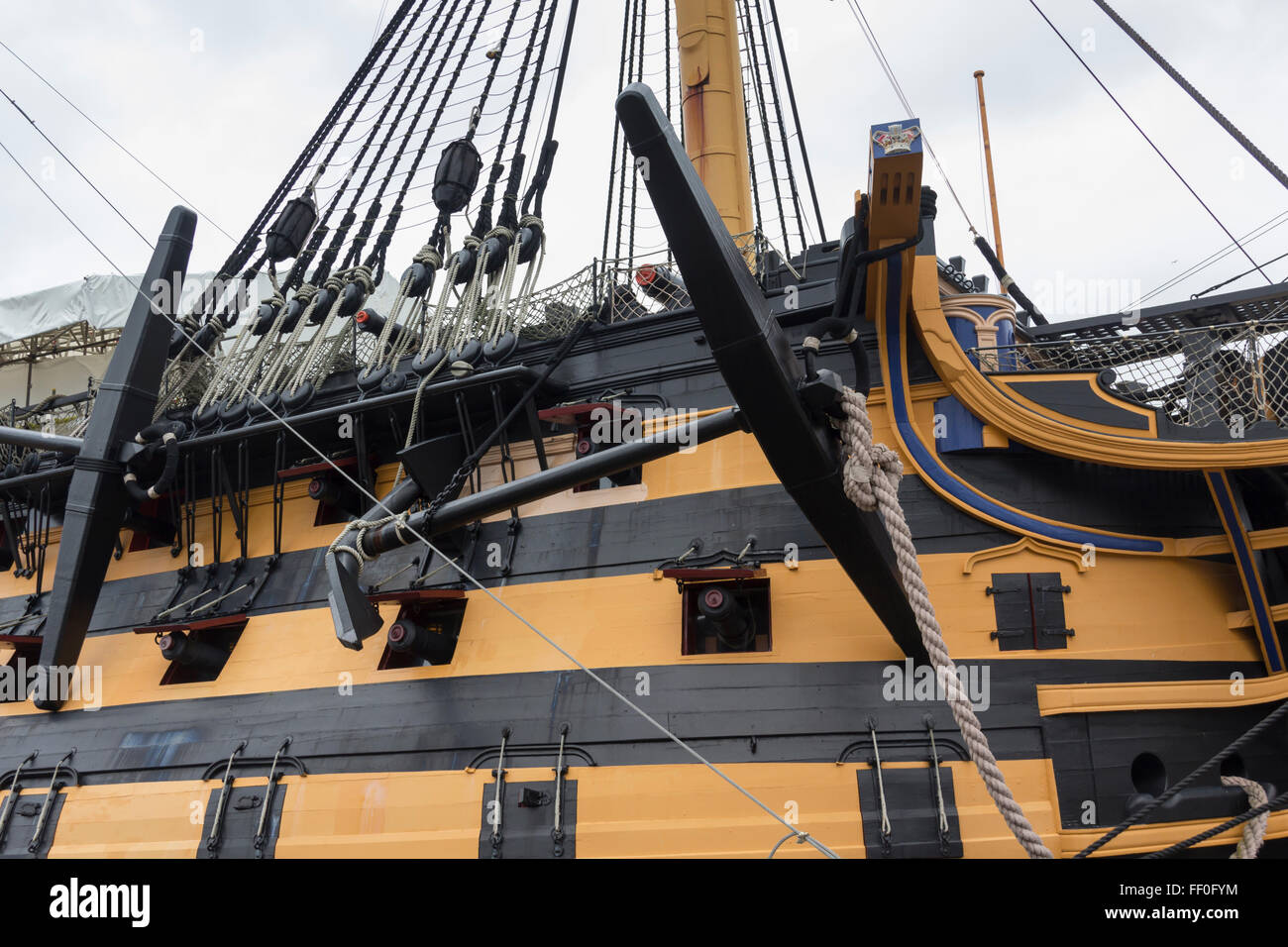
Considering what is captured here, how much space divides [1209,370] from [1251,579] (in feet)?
4.47

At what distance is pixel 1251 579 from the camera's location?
5.78 m

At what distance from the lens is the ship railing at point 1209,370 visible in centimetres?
593

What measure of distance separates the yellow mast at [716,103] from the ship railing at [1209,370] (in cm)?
480

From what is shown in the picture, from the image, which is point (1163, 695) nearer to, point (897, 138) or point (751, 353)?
point (751, 353)

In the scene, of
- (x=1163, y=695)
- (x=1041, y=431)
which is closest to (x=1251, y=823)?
(x=1163, y=695)

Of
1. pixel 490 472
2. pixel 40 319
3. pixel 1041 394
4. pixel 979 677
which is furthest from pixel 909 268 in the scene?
pixel 40 319

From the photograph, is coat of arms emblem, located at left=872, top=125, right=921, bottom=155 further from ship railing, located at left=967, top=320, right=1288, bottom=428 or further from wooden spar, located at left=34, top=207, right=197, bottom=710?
wooden spar, located at left=34, top=207, right=197, bottom=710

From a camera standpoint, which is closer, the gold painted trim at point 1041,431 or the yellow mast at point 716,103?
the gold painted trim at point 1041,431

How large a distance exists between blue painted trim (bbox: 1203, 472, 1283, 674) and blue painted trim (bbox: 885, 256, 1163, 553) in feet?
1.45

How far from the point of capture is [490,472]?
850cm

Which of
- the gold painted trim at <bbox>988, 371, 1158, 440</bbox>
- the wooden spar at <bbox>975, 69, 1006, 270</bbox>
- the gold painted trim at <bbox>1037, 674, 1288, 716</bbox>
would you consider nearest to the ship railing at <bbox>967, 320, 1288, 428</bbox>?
the gold painted trim at <bbox>988, 371, 1158, 440</bbox>

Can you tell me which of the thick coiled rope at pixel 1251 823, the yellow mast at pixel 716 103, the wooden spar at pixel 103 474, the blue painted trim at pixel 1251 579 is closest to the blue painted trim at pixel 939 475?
the blue painted trim at pixel 1251 579

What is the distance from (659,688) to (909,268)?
134 inches

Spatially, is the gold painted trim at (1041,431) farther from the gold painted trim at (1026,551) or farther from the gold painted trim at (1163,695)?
the gold painted trim at (1163,695)
